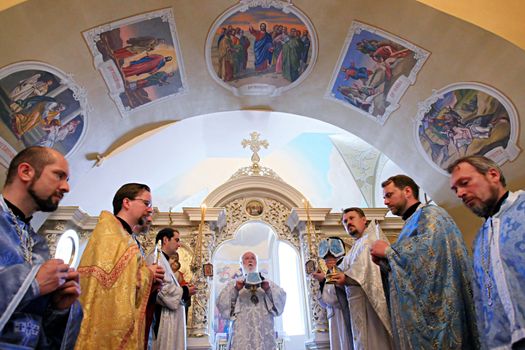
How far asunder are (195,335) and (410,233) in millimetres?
4504

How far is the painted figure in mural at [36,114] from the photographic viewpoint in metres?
5.44

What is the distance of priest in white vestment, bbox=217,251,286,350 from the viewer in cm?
589

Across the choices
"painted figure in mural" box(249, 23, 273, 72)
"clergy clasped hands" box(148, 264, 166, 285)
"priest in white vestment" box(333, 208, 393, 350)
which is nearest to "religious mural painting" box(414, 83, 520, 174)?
"painted figure in mural" box(249, 23, 273, 72)

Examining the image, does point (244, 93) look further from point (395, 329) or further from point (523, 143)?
point (395, 329)

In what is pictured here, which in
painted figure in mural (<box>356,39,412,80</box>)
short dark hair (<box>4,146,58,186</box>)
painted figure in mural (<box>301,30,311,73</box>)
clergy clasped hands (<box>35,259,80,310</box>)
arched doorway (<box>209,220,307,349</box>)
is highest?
painted figure in mural (<box>301,30,311,73</box>)

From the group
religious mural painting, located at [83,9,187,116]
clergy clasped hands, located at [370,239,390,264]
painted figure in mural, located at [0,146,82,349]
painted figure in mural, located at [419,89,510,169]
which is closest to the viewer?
painted figure in mural, located at [0,146,82,349]

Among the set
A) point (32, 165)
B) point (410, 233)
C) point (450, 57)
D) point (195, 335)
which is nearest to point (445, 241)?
point (410, 233)

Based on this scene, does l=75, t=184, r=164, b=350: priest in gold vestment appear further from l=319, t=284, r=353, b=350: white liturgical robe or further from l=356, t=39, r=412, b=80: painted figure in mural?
l=356, t=39, r=412, b=80: painted figure in mural

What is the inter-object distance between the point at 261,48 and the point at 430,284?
198 inches

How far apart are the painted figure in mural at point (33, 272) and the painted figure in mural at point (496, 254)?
2.47 m

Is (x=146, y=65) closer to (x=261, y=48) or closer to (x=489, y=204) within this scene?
(x=261, y=48)

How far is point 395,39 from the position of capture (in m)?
5.87

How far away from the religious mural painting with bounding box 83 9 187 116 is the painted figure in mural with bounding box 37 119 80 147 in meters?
0.82

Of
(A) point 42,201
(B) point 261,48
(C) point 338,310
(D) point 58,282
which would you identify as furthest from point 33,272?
(B) point 261,48
